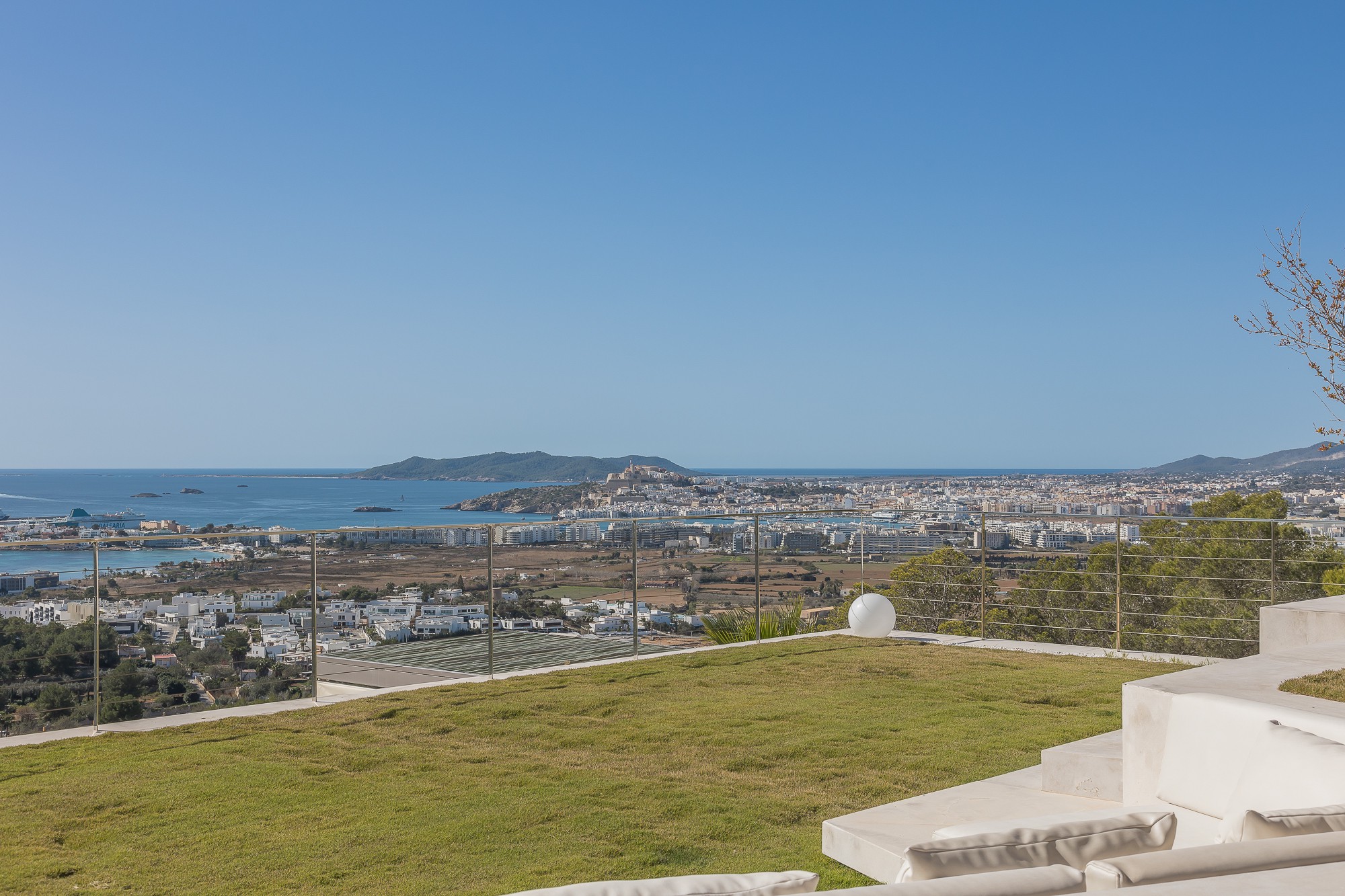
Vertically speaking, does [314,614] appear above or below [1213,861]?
below

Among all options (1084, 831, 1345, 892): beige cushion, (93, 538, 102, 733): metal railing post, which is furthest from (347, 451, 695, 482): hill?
(1084, 831, 1345, 892): beige cushion

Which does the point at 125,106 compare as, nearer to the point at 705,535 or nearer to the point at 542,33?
the point at 542,33

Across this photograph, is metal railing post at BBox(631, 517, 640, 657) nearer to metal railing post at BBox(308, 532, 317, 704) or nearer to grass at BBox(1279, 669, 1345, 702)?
metal railing post at BBox(308, 532, 317, 704)

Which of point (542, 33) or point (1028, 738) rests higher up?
point (542, 33)

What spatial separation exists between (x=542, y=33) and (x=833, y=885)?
12.6 m

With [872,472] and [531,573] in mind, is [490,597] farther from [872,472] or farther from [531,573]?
[872,472]

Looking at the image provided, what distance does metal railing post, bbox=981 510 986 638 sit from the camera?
27.7 feet

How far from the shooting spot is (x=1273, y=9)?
1189 centimetres

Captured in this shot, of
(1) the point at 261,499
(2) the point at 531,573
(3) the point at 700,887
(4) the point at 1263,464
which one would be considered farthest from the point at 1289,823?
(1) the point at 261,499

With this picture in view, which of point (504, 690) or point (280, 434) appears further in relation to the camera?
point (280, 434)

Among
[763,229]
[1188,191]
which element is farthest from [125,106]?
[1188,191]

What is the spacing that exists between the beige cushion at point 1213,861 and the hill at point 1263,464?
28.7 feet

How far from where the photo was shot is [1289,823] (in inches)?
62.1

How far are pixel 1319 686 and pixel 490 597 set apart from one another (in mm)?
5306
